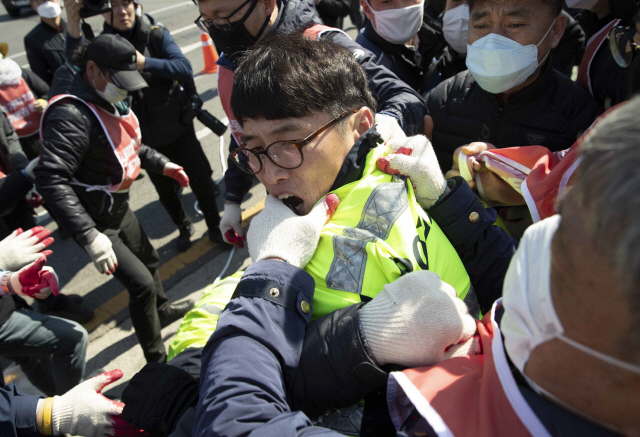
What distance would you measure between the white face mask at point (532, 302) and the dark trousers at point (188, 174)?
3776 mm

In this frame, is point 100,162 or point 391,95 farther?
point 100,162

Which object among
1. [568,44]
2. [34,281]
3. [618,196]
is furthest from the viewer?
[568,44]

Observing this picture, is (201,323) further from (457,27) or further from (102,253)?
(457,27)

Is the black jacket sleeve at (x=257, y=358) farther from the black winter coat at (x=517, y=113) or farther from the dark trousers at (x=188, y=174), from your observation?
the dark trousers at (x=188, y=174)

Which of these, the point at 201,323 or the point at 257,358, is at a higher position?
the point at 257,358

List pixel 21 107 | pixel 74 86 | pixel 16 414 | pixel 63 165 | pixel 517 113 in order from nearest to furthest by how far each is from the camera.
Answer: pixel 16 414, pixel 517 113, pixel 63 165, pixel 74 86, pixel 21 107

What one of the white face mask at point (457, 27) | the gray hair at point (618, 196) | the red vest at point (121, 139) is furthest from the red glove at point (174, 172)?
the gray hair at point (618, 196)

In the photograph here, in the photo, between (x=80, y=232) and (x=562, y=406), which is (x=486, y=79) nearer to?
(x=562, y=406)

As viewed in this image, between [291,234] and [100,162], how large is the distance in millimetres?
2259

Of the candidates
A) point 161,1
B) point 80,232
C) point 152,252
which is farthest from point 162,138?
point 161,1

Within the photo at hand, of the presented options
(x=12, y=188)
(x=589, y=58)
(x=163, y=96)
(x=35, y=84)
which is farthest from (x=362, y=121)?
(x=35, y=84)

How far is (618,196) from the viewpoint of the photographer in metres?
0.60

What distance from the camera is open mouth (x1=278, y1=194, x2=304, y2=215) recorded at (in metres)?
1.60

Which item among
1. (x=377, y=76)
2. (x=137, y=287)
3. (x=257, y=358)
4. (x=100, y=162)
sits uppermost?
(x=377, y=76)
